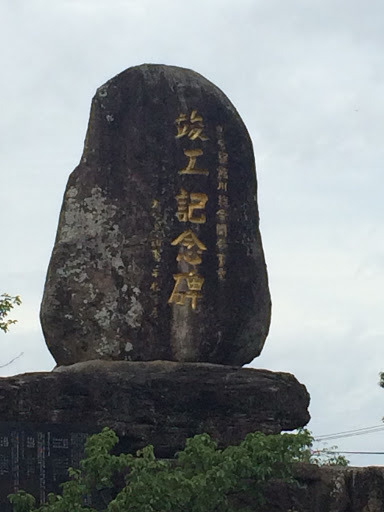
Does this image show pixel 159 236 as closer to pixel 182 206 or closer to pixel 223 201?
pixel 182 206

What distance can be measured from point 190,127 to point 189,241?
880mm

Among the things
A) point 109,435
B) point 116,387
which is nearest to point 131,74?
point 116,387

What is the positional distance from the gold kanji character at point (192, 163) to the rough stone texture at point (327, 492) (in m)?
2.30

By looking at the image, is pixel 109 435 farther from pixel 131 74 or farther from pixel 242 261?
pixel 131 74

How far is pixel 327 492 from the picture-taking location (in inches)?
286

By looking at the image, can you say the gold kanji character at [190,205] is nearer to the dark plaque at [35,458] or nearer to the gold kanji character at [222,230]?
the gold kanji character at [222,230]

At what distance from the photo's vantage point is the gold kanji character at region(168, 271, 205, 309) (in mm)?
7945

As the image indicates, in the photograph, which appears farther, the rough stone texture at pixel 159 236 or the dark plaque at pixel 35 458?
the rough stone texture at pixel 159 236

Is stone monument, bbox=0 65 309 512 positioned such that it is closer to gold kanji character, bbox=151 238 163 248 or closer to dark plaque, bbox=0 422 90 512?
gold kanji character, bbox=151 238 163 248

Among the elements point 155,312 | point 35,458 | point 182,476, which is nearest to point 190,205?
point 155,312

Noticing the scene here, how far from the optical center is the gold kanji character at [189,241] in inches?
316

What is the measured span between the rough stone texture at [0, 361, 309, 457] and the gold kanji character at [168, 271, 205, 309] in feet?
1.64

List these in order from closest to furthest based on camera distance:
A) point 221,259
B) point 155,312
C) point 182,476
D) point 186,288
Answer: point 182,476
point 155,312
point 186,288
point 221,259

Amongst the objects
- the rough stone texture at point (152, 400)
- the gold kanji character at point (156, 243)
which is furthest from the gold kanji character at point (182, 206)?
the rough stone texture at point (152, 400)
